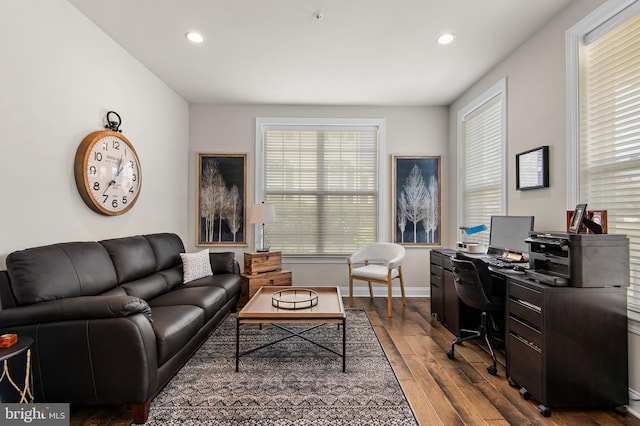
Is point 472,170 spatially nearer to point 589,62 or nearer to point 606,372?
point 589,62

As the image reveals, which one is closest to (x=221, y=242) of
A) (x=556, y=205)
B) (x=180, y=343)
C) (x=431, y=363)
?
(x=180, y=343)

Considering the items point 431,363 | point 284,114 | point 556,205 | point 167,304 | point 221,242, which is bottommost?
point 431,363

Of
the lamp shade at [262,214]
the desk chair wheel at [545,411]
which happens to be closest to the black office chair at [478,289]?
the desk chair wheel at [545,411]

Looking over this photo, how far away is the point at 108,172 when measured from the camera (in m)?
2.86

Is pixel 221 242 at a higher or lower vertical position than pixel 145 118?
lower

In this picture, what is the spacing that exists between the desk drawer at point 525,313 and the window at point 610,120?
59 cm

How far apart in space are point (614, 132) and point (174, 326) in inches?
131

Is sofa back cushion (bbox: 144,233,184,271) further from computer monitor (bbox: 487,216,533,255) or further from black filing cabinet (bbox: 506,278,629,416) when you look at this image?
computer monitor (bbox: 487,216,533,255)

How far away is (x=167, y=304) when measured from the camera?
105 inches

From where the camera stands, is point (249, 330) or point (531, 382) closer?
point (531, 382)

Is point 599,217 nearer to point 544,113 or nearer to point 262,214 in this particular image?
point 544,113

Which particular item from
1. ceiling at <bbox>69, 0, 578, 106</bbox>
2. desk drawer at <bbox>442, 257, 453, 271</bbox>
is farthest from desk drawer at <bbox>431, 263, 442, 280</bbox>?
ceiling at <bbox>69, 0, 578, 106</bbox>

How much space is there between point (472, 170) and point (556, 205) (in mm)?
1621

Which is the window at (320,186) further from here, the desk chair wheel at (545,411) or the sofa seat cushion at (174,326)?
the desk chair wheel at (545,411)
